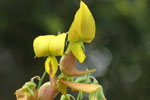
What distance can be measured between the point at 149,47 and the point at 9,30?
144 centimetres

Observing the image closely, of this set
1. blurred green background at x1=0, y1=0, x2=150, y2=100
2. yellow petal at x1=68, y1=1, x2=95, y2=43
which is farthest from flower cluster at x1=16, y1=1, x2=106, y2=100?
blurred green background at x1=0, y1=0, x2=150, y2=100

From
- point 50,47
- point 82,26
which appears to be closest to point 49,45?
point 50,47

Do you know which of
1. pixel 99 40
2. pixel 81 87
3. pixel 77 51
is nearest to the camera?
pixel 81 87

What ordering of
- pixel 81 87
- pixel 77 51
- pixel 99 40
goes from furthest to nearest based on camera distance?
pixel 99 40, pixel 77 51, pixel 81 87

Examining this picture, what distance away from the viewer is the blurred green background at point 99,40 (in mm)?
3846

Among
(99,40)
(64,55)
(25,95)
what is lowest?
(99,40)

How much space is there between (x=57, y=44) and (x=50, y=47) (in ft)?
0.11

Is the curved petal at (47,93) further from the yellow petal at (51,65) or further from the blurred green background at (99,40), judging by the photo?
the blurred green background at (99,40)

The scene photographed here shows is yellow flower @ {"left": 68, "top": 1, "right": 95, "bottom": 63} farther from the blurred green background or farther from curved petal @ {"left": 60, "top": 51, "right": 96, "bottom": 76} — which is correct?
the blurred green background

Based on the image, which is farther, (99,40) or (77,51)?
(99,40)

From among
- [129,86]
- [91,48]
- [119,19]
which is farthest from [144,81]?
[119,19]

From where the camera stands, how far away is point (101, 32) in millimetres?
4328

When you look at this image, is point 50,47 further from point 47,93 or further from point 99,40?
point 99,40

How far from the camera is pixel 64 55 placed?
55.4 inches
